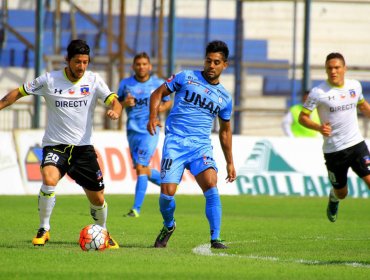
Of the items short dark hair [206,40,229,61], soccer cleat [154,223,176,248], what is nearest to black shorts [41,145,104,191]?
soccer cleat [154,223,176,248]

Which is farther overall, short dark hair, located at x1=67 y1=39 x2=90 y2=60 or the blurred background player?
the blurred background player

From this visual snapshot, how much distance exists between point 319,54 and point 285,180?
1099cm

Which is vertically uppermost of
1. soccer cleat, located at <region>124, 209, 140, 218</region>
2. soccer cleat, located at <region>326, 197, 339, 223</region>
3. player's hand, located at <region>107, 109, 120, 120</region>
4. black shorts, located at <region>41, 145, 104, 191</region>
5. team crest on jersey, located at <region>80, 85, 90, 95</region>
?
team crest on jersey, located at <region>80, 85, 90, 95</region>

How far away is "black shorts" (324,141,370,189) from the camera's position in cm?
1418

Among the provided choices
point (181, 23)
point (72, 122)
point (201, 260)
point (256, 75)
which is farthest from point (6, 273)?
point (181, 23)

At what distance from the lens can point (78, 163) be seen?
11.1m

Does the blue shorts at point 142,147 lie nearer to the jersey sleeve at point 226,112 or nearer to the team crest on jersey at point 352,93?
the team crest on jersey at point 352,93

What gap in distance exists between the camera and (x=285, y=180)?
73.6 ft

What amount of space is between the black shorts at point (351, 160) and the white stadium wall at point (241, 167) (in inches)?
295

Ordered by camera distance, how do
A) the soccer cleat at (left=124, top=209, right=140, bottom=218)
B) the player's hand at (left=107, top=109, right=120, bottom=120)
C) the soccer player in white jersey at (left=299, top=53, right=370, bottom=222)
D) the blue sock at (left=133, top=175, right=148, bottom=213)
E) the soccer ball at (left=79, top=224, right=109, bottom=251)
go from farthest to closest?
the blue sock at (left=133, top=175, right=148, bottom=213), the soccer cleat at (left=124, top=209, right=140, bottom=218), the soccer player in white jersey at (left=299, top=53, right=370, bottom=222), the player's hand at (left=107, top=109, right=120, bottom=120), the soccer ball at (left=79, top=224, right=109, bottom=251)

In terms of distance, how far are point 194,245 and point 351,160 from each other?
3815 mm

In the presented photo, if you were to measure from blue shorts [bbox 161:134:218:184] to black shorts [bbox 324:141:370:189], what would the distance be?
375cm

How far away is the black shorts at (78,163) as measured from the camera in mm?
11031

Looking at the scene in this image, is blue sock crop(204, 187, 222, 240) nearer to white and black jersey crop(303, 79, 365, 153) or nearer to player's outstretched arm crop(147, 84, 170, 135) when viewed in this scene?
player's outstretched arm crop(147, 84, 170, 135)
